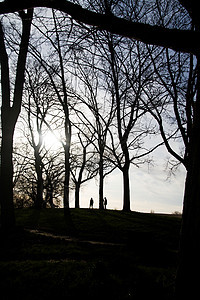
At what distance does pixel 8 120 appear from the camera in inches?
365

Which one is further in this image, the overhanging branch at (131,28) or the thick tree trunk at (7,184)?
the thick tree trunk at (7,184)

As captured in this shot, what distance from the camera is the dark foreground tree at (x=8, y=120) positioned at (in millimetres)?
8563

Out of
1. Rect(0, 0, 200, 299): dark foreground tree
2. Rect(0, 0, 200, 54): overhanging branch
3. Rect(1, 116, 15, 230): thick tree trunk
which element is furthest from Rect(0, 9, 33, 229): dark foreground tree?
Rect(0, 0, 200, 299): dark foreground tree

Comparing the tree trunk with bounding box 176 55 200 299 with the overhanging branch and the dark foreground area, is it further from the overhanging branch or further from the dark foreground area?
the overhanging branch

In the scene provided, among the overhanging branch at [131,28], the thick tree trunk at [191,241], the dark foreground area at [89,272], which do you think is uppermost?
the overhanging branch at [131,28]

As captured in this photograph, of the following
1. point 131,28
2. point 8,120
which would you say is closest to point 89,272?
point 131,28

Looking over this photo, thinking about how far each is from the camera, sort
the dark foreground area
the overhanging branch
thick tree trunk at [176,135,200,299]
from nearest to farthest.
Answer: thick tree trunk at [176,135,200,299], the overhanging branch, the dark foreground area

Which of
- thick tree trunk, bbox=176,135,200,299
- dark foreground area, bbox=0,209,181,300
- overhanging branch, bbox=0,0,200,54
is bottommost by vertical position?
dark foreground area, bbox=0,209,181,300

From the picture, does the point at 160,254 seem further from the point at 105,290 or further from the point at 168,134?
the point at 168,134

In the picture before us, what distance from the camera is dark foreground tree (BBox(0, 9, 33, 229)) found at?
28.1 feet

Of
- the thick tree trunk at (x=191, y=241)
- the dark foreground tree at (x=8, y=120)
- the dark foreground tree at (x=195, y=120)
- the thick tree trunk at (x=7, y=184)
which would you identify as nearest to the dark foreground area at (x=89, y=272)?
the thick tree trunk at (x=191, y=241)

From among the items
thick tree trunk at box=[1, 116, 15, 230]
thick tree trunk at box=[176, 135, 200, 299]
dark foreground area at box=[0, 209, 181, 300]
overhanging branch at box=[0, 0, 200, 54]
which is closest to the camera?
thick tree trunk at box=[176, 135, 200, 299]

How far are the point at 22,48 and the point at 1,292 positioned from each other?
31.8 ft

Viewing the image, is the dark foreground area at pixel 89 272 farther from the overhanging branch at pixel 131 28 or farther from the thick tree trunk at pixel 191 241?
the overhanging branch at pixel 131 28
